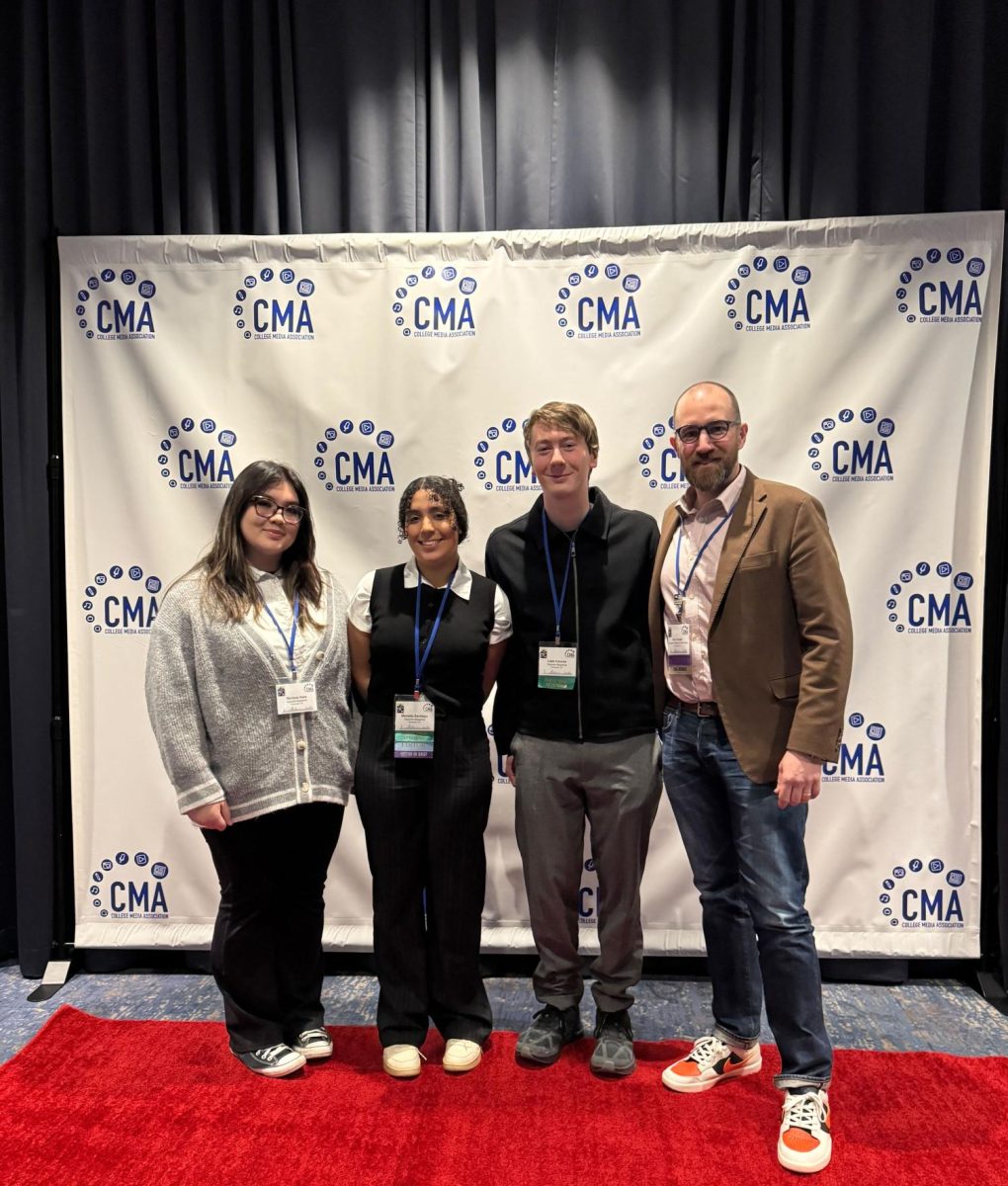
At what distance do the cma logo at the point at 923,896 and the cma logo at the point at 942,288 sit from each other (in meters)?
1.80

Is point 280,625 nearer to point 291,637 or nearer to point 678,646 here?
point 291,637

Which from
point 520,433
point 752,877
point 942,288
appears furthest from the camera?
point 520,433

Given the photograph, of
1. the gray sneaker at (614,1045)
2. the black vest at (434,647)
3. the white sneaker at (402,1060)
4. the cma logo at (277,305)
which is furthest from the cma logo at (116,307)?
the gray sneaker at (614,1045)

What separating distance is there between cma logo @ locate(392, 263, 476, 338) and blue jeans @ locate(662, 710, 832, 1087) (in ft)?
5.01

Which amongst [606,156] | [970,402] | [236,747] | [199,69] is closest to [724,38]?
[606,156]

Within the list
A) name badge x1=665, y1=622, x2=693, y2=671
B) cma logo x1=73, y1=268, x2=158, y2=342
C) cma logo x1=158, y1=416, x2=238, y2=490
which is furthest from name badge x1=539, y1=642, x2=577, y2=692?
cma logo x1=73, y1=268, x2=158, y2=342

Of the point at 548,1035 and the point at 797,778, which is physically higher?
the point at 797,778

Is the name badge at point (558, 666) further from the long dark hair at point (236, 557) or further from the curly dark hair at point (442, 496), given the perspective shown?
the long dark hair at point (236, 557)

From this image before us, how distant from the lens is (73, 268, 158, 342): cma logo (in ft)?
9.84

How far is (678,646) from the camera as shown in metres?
2.14

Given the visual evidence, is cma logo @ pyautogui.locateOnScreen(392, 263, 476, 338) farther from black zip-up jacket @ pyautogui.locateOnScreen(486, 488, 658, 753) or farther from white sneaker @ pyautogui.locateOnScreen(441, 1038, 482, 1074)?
white sneaker @ pyautogui.locateOnScreen(441, 1038, 482, 1074)

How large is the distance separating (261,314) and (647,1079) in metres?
2.66

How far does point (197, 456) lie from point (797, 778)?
2211mm

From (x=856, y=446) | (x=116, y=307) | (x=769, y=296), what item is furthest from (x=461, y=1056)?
(x=116, y=307)
